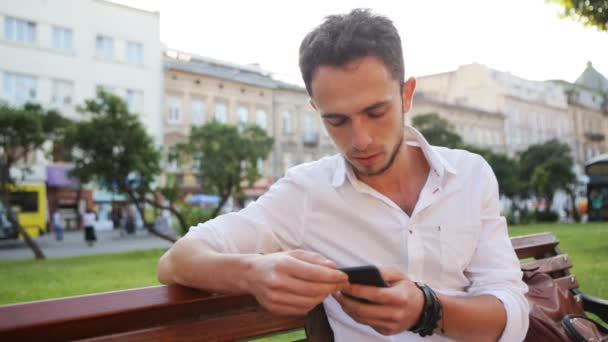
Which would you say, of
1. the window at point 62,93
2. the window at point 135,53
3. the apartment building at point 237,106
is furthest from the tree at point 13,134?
the window at point 135,53

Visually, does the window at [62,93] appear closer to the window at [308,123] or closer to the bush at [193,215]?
the bush at [193,215]

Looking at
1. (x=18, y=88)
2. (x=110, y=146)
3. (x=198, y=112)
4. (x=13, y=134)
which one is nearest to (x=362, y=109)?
(x=110, y=146)

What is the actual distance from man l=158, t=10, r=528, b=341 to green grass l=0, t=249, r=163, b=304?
646cm

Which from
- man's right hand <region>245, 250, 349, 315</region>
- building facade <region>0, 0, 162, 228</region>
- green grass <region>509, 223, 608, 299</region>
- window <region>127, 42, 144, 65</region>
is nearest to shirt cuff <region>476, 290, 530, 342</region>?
man's right hand <region>245, 250, 349, 315</region>

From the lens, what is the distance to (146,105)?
3006 cm

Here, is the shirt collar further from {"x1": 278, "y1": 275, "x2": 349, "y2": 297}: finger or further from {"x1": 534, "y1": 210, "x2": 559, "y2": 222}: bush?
{"x1": 534, "y1": 210, "x2": 559, "y2": 222}: bush

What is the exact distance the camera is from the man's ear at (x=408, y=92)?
1.93 metres

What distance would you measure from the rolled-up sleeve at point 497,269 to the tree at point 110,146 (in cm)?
1408

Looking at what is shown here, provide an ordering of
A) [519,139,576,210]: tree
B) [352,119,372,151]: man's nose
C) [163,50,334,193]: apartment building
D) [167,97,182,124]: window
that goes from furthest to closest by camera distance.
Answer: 1. [163,50,334,193]: apartment building
2. [167,97,182,124]: window
3. [519,139,576,210]: tree
4. [352,119,372,151]: man's nose

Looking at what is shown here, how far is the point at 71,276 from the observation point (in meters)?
10.1

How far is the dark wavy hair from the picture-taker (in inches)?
66.9

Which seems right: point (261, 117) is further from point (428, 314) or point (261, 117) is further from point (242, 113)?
point (428, 314)

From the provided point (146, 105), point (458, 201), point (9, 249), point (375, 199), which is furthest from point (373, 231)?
point (146, 105)

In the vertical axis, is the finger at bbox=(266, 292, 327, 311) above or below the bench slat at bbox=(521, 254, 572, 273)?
above
